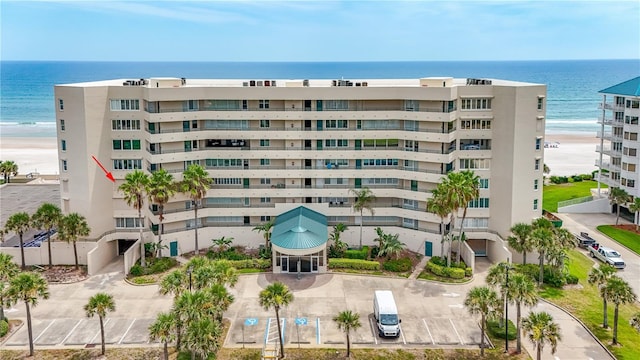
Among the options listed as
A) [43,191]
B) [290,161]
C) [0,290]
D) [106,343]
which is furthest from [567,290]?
[43,191]

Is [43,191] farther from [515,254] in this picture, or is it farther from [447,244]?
[515,254]

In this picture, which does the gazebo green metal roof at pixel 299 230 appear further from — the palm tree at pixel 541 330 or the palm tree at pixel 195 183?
the palm tree at pixel 541 330

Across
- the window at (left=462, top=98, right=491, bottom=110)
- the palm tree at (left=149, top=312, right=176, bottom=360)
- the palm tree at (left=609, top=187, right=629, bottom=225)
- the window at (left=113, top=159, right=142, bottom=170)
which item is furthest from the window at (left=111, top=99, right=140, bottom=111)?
the palm tree at (left=609, top=187, right=629, bottom=225)

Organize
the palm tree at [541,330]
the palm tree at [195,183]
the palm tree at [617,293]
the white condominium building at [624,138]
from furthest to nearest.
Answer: the white condominium building at [624,138]
the palm tree at [195,183]
the palm tree at [617,293]
the palm tree at [541,330]

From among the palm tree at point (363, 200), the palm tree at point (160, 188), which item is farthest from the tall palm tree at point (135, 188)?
the palm tree at point (363, 200)

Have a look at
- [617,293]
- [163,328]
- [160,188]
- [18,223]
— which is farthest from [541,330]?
[18,223]

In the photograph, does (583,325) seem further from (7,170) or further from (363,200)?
(7,170)
